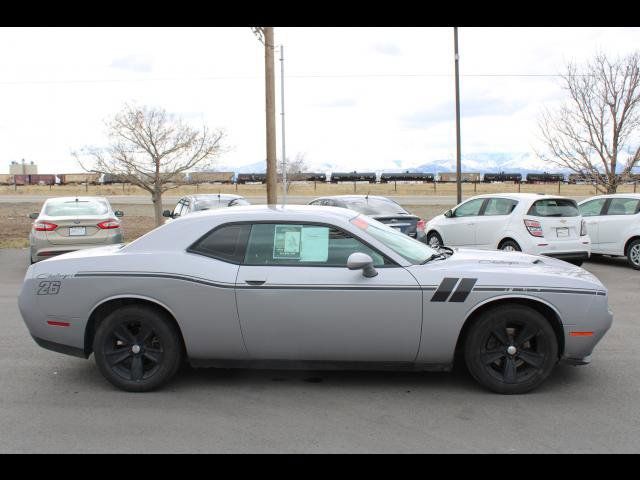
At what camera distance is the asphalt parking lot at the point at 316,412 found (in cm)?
397

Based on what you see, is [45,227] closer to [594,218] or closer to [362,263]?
[362,263]

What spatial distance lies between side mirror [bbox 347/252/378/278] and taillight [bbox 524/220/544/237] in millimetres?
7152

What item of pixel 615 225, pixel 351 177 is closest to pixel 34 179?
pixel 351 177

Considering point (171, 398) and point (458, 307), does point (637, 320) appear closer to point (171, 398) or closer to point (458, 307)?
point (458, 307)

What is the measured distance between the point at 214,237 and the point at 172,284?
1.72 ft

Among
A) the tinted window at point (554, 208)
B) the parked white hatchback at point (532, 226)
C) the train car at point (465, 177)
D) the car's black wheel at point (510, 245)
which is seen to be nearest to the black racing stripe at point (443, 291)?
the parked white hatchback at point (532, 226)

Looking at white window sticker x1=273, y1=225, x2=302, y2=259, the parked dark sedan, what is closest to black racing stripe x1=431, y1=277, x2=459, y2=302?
white window sticker x1=273, y1=225, x2=302, y2=259

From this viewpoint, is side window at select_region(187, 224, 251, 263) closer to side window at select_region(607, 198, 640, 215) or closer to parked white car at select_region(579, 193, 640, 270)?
parked white car at select_region(579, 193, 640, 270)

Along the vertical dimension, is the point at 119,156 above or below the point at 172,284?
above

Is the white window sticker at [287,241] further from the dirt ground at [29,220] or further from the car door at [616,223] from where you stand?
the dirt ground at [29,220]

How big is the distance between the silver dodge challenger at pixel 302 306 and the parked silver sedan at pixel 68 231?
22.3 feet

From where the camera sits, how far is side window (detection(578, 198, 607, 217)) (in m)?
12.5
